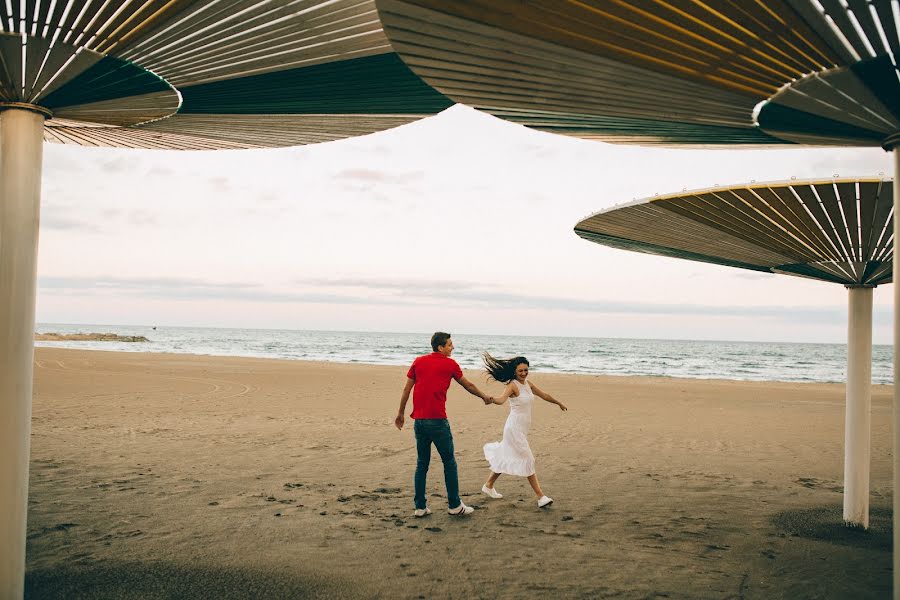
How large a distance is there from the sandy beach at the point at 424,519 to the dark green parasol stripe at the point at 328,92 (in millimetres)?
3446

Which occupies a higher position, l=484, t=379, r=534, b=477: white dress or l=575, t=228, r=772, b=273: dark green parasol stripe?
l=575, t=228, r=772, b=273: dark green parasol stripe

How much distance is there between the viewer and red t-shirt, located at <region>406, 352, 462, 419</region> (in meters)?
6.91

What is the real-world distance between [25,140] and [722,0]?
3.98 metres

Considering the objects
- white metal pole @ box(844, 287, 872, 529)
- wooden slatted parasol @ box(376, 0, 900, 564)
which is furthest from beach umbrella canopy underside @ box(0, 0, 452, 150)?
white metal pole @ box(844, 287, 872, 529)

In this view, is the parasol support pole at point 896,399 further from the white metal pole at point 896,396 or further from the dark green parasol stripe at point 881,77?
the dark green parasol stripe at point 881,77

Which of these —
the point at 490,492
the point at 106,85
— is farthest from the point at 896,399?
the point at 106,85

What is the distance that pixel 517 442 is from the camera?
24.9ft

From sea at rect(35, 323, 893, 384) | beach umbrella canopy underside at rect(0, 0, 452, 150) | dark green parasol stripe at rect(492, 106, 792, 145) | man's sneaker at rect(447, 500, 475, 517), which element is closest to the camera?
beach umbrella canopy underside at rect(0, 0, 452, 150)

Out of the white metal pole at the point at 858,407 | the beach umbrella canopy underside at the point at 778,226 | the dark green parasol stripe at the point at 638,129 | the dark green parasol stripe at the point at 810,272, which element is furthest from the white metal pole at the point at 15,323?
the dark green parasol stripe at the point at 810,272

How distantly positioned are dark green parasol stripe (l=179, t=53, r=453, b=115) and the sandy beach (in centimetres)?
345

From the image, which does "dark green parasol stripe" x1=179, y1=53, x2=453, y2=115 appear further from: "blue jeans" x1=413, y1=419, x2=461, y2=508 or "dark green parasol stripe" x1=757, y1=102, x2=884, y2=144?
"blue jeans" x1=413, y1=419, x2=461, y2=508

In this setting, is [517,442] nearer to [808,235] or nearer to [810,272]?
[808,235]

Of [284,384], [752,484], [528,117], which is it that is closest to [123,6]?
[528,117]

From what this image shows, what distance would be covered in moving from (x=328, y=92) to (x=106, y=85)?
1391 mm
